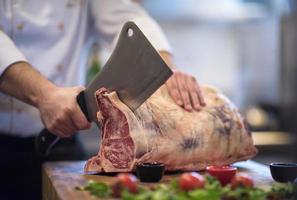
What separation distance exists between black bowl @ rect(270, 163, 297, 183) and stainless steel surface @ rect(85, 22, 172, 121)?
30cm

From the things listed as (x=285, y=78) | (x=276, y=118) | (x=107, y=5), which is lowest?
(x=276, y=118)

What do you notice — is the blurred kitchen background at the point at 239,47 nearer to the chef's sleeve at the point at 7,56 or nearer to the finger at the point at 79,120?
the chef's sleeve at the point at 7,56

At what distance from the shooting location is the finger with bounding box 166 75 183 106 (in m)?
1.46

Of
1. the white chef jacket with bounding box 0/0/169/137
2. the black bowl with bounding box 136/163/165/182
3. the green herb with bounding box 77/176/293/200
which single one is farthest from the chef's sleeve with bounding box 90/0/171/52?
the green herb with bounding box 77/176/293/200

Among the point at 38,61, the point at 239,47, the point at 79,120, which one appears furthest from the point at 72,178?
the point at 239,47

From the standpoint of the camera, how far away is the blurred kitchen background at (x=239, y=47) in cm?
337

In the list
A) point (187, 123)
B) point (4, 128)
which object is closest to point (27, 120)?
point (4, 128)

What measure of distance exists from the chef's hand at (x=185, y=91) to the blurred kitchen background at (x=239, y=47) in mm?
1796

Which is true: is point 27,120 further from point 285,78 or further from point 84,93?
point 285,78

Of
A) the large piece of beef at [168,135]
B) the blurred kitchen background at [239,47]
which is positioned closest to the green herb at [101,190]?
the large piece of beef at [168,135]

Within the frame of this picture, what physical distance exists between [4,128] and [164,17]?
217cm

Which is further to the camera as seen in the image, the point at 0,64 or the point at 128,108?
the point at 0,64

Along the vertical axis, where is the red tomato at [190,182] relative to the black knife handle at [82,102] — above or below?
below

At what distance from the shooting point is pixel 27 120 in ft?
5.28
